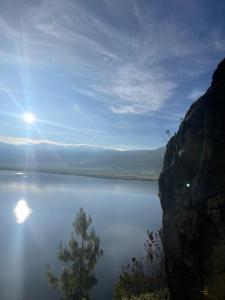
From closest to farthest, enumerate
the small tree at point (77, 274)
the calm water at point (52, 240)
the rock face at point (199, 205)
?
1. the rock face at point (199, 205)
2. the small tree at point (77, 274)
3. the calm water at point (52, 240)

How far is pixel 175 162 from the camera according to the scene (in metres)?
13.3

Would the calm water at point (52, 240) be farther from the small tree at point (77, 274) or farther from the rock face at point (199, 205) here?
the rock face at point (199, 205)

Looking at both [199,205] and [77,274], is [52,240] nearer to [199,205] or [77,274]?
[77,274]

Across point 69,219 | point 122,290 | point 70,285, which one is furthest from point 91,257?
point 69,219

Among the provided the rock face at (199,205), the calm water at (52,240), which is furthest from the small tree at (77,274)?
the rock face at (199,205)

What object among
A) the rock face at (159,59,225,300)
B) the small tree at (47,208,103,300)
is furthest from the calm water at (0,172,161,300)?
the rock face at (159,59,225,300)

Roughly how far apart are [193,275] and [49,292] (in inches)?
821

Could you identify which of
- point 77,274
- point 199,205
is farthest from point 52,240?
point 199,205

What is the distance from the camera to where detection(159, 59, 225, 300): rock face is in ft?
32.6

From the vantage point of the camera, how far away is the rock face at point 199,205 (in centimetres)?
995

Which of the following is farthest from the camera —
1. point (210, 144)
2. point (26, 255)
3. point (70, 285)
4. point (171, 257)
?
point (26, 255)

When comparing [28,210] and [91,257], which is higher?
[28,210]

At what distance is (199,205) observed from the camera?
1059cm

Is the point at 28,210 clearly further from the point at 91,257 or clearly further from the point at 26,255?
the point at 91,257
